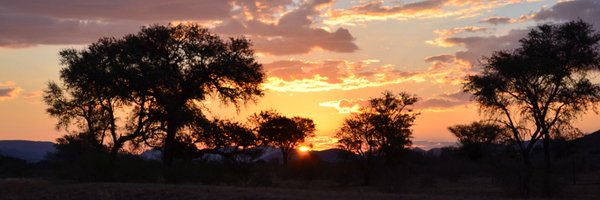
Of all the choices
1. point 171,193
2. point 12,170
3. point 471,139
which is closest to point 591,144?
point 471,139

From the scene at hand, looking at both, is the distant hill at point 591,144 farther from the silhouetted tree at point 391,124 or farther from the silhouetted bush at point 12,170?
the silhouetted bush at point 12,170

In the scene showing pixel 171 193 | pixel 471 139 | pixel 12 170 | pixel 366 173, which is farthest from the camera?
pixel 471 139

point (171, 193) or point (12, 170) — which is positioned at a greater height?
point (12, 170)

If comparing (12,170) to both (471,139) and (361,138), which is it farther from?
(471,139)

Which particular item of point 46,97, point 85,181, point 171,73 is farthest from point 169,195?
point 46,97

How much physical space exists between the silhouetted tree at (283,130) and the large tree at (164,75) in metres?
6.04

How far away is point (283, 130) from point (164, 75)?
75.6 feet

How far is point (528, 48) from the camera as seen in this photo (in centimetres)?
4478

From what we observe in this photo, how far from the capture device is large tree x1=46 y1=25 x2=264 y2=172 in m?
46.2

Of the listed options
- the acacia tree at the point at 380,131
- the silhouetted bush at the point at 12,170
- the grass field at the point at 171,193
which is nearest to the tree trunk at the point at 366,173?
the acacia tree at the point at 380,131

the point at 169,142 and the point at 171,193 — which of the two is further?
the point at 169,142

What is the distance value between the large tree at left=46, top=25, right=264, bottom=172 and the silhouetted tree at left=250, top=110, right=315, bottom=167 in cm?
604

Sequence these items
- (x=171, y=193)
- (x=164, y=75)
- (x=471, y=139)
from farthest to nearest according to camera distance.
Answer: (x=471, y=139) < (x=164, y=75) < (x=171, y=193)

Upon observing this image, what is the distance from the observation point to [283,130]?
221 ft
